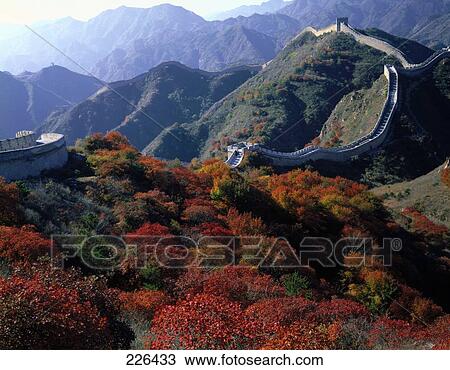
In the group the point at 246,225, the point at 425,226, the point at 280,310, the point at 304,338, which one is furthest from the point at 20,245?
the point at 425,226

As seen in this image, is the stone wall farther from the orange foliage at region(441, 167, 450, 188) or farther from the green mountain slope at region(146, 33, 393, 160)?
the green mountain slope at region(146, 33, 393, 160)

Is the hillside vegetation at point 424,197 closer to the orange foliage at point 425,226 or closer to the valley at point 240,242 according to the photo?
the valley at point 240,242

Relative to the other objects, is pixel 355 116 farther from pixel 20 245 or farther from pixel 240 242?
pixel 20 245

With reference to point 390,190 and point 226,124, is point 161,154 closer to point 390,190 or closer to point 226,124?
point 226,124

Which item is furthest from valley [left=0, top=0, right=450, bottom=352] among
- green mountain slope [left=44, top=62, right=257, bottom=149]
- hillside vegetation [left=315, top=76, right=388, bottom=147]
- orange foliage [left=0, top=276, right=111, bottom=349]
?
green mountain slope [left=44, top=62, right=257, bottom=149]

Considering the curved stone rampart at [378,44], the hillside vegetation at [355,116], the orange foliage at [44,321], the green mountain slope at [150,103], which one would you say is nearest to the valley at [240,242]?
the orange foliage at [44,321]
